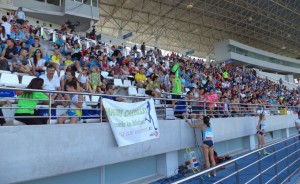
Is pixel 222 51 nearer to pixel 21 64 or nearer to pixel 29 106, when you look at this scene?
pixel 21 64

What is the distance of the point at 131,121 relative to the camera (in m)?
6.13

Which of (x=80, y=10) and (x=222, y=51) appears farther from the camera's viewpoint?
(x=222, y=51)

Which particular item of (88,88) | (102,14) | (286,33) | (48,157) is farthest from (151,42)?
(48,157)

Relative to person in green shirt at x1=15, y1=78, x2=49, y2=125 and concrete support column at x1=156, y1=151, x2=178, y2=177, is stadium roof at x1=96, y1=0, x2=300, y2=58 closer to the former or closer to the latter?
concrete support column at x1=156, y1=151, x2=178, y2=177

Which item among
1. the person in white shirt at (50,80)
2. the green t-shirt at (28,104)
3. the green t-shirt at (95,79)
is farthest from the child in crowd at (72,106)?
the green t-shirt at (95,79)

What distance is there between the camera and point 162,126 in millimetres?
7449

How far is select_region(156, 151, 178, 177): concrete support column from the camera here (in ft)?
27.5

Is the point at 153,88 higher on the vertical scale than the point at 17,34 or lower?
lower

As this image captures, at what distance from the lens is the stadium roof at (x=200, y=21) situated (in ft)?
97.5

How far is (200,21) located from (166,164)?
1161 inches

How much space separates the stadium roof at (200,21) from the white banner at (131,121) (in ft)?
62.2

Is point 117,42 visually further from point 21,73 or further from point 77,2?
point 21,73

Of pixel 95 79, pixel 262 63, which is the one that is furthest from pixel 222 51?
pixel 95 79

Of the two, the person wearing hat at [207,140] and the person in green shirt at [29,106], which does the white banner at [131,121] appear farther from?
the person wearing hat at [207,140]
